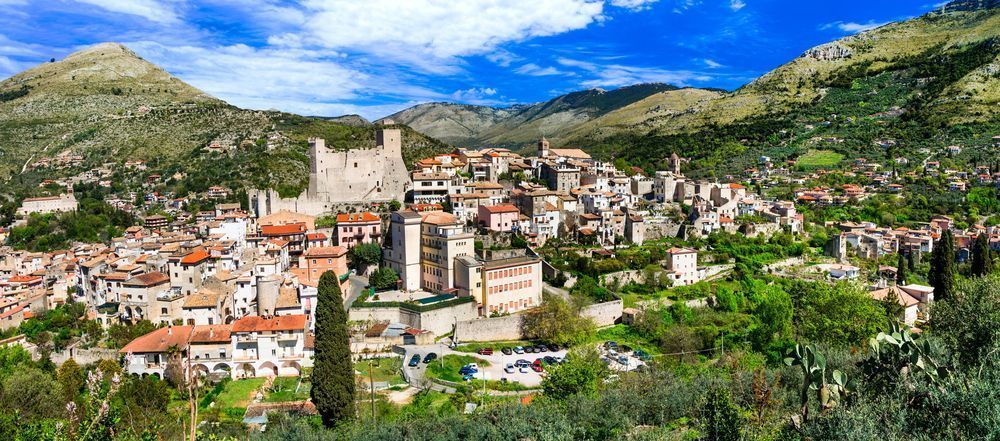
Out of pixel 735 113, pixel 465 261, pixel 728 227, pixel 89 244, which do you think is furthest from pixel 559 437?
pixel 735 113

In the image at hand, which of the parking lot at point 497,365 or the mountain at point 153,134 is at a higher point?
the mountain at point 153,134

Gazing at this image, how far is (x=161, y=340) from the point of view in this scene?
104 ft

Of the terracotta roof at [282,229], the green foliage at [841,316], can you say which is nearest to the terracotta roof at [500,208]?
the terracotta roof at [282,229]

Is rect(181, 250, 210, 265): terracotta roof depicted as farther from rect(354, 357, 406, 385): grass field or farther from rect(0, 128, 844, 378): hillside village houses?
rect(354, 357, 406, 385): grass field

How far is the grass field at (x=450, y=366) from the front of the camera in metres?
30.1

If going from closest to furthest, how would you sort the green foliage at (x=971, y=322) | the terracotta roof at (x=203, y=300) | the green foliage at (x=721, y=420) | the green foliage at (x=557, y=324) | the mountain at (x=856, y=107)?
the green foliage at (x=721, y=420)
the green foliage at (x=971, y=322)
the terracotta roof at (x=203, y=300)
the green foliage at (x=557, y=324)
the mountain at (x=856, y=107)

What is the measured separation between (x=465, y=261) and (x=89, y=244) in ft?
106

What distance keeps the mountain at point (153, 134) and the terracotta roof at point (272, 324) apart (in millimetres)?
30223

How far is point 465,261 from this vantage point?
1508 inches

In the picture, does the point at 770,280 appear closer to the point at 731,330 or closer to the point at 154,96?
the point at 731,330

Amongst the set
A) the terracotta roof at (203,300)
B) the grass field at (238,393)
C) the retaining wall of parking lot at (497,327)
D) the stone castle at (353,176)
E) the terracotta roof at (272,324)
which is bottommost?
the grass field at (238,393)

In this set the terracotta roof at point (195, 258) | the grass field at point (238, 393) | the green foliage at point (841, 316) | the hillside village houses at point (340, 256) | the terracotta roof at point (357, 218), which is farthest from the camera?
the terracotta roof at point (357, 218)

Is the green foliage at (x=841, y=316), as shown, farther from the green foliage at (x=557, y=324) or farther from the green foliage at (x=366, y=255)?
the green foliage at (x=366, y=255)

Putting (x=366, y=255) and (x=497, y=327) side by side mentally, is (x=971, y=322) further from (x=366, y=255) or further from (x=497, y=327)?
(x=366, y=255)
